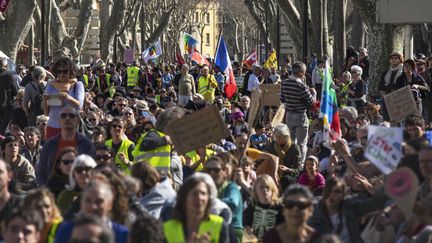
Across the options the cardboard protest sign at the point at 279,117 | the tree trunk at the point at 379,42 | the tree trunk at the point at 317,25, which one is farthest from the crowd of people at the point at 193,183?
the tree trunk at the point at 317,25

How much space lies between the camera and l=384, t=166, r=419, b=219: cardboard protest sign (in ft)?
28.3

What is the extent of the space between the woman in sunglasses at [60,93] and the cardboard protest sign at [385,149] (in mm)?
4914

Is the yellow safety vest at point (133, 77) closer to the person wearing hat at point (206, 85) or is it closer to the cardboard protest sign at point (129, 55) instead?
the person wearing hat at point (206, 85)

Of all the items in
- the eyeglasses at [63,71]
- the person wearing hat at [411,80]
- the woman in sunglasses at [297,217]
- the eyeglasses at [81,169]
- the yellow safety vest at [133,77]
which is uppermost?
the eyeglasses at [63,71]

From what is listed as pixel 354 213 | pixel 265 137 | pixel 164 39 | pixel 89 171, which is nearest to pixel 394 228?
pixel 354 213

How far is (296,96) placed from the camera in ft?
60.1

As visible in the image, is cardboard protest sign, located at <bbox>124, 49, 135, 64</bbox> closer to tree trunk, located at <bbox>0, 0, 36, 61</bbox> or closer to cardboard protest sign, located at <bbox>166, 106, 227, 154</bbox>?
tree trunk, located at <bbox>0, 0, 36, 61</bbox>

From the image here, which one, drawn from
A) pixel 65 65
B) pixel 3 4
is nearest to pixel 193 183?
pixel 65 65

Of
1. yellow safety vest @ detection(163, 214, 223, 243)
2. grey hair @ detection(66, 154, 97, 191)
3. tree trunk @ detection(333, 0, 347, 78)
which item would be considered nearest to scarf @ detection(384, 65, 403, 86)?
grey hair @ detection(66, 154, 97, 191)

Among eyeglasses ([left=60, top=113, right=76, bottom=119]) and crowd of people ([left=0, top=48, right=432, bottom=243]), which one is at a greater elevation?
eyeglasses ([left=60, top=113, right=76, bottom=119])

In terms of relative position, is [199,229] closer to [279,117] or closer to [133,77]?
[279,117]

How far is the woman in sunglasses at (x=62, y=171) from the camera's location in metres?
11.2

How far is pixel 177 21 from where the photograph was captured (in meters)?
89.8

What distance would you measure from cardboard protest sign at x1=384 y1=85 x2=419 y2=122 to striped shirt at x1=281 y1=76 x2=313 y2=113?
12.4ft
